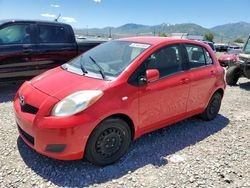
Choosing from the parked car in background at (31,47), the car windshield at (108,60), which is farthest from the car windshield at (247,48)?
the car windshield at (108,60)

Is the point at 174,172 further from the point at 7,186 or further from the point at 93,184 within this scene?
the point at 7,186

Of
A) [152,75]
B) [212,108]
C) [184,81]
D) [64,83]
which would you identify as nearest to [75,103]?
[64,83]

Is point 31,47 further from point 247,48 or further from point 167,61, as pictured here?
point 247,48

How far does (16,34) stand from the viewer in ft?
22.4

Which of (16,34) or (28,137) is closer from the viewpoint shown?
(28,137)

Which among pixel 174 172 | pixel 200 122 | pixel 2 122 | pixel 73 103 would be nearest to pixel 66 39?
pixel 2 122

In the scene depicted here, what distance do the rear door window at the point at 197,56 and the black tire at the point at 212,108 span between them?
722 millimetres

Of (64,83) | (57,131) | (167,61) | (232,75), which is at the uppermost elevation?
(167,61)

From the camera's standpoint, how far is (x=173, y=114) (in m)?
4.52

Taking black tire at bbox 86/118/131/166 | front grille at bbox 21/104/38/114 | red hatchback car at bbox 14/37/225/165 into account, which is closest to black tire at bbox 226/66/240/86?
red hatchback car at bbox 14/37/225/165

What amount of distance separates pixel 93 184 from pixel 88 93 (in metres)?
1.08

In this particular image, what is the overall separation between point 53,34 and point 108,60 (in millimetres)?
3821

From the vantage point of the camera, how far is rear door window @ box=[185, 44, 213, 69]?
482 cm

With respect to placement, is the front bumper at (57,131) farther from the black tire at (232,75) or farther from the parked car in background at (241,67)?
the black tire at (232,75)
